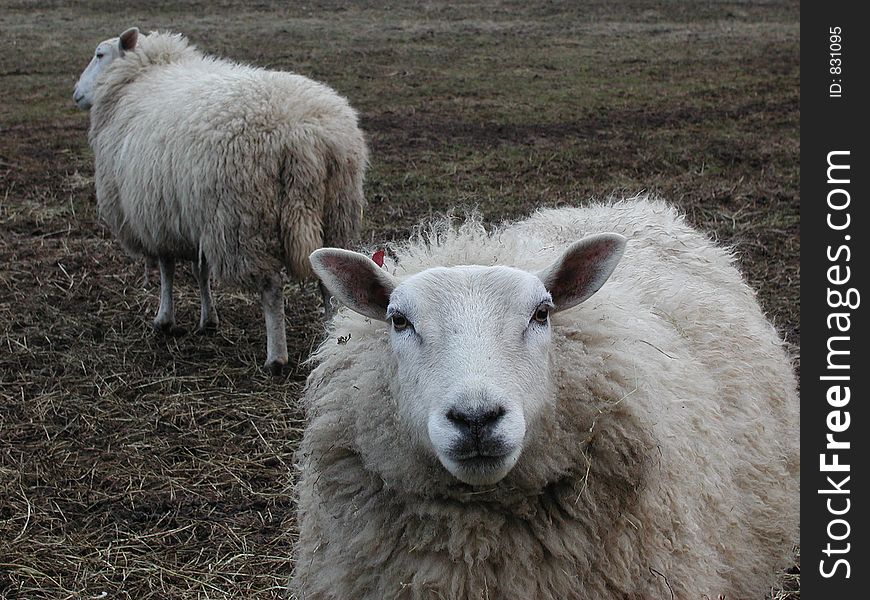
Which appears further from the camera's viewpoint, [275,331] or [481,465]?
[275,331]

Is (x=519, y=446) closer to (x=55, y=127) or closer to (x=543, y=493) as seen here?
(x=543, y=493)

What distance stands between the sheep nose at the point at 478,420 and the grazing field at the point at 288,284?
187 cm

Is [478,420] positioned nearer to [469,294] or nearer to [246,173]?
[469,294]

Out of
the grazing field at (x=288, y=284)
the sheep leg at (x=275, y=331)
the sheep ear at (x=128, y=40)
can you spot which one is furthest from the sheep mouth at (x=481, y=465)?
the sheep ear at (x=128, y=40)

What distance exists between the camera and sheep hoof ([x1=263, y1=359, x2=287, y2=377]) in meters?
5.78

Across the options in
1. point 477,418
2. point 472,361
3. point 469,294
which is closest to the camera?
point 477,418

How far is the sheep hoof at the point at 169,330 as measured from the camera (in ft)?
21.1

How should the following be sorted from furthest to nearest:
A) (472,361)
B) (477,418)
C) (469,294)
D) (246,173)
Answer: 1. (246,173)
2. (469,294)
3. (472,361)
4. (477,418)

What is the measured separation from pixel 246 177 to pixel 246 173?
2 centimetres

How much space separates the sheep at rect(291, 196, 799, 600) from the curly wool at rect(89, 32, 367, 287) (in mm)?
2589

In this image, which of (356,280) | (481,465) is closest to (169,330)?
(356,280)

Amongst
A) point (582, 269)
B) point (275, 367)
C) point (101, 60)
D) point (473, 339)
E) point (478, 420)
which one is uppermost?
point (101, 60)

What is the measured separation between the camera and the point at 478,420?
7.18ft

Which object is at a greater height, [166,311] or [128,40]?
[128,40]
